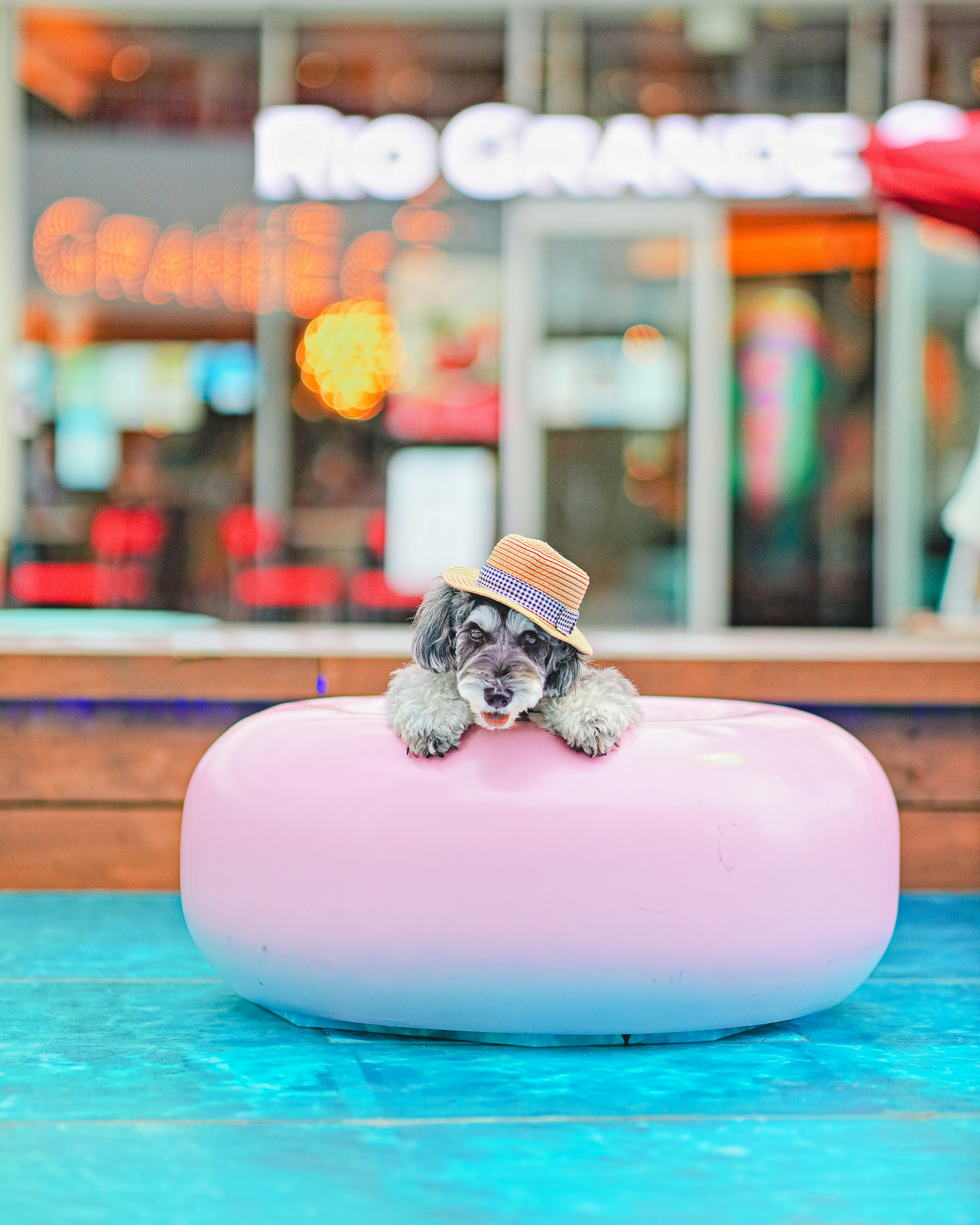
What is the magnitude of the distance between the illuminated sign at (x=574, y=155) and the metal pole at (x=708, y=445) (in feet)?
1.77

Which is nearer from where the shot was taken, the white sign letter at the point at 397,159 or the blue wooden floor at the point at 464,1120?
the blue wooden floor at the point at 464,1120

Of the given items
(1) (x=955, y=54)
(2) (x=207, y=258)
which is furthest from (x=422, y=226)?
(1) (x=955, y=54)

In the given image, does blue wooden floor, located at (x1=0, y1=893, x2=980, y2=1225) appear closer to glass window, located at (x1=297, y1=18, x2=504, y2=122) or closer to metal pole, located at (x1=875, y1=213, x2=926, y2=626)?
metal pole, located at (x1=875, y1=213, x2=926, y2=626)

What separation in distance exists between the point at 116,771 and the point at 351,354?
4.50m

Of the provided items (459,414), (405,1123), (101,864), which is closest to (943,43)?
(459,414)

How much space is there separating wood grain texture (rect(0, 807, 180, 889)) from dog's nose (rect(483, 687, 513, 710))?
1687mm

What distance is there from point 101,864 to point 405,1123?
5.81 ft

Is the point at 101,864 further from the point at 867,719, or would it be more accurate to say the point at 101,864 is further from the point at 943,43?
the point at 943,43

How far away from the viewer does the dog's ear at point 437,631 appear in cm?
212

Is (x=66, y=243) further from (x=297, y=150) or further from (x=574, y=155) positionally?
(x=574, y=155)

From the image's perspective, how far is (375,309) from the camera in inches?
296

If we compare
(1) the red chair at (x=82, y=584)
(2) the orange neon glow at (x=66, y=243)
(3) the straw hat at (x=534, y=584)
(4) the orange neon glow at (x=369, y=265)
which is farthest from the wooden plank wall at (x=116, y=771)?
(2) the orange neon glow at (x=66, y=243)

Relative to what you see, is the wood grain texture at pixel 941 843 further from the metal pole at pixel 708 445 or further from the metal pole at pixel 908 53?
the metal pole at pixel 908 53

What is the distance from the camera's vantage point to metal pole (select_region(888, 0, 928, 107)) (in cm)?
728
